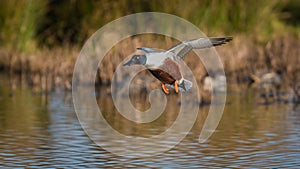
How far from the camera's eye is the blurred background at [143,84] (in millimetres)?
9719

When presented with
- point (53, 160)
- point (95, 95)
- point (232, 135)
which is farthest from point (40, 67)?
point (53, 160)

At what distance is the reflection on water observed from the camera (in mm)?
9195

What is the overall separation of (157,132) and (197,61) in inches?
230

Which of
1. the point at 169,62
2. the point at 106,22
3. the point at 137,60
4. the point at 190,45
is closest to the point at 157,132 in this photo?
the point at 190,45

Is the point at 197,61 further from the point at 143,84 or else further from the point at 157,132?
the point at 157,132

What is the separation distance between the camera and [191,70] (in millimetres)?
17125

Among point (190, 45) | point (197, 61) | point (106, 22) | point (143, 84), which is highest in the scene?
point (106, 22)

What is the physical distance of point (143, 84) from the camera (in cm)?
1705

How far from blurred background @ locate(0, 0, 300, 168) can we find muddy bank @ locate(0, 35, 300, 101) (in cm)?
3

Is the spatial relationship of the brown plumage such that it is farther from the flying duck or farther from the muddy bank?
the muddy bank

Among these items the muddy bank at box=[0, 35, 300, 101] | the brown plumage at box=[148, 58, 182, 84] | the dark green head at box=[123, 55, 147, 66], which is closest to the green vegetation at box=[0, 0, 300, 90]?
the muddy bank at box=[0, 35, 300, 101]

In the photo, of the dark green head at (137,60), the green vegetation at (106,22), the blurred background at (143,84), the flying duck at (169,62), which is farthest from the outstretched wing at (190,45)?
the green vegetation at (106,22)

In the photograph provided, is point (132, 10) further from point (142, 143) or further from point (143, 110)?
point (142, 143)

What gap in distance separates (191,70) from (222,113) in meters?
3.44
